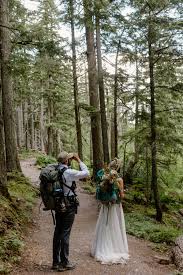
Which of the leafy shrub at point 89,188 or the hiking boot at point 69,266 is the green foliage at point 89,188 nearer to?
the leafy shrub at point 89,188

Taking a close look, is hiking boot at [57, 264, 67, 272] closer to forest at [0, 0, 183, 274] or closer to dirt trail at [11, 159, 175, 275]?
dirt trail at [11, 159, 175, 275]

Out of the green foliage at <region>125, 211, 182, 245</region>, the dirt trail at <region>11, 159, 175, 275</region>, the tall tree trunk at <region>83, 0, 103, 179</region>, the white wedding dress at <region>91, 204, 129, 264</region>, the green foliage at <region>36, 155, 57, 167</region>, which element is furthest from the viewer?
the green foliage at <region>36, 155, 57, 167</region>

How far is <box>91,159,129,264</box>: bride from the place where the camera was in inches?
288

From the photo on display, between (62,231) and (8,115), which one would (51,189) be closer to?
(62,231)

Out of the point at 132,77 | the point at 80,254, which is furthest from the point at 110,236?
the point at 132,77

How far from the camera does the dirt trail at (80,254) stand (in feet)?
21.5

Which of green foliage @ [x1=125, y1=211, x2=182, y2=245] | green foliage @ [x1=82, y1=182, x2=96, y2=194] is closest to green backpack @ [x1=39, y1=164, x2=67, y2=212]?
green foliage @ [x1=125, y1=211, x2=182, y2=245]

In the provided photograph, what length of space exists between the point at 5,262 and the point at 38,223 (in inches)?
143

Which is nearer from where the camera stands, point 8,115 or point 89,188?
point 8,115

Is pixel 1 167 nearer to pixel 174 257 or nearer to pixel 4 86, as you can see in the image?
pixel 174 257

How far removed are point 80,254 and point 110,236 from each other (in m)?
0.78

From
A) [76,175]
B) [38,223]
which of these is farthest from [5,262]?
[38,223]

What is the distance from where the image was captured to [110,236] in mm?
7375

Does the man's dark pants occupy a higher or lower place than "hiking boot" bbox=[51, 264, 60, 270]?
higher
